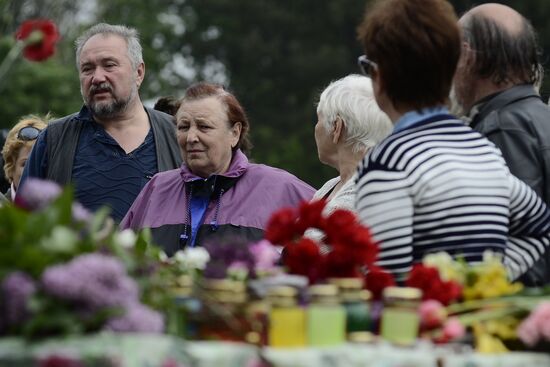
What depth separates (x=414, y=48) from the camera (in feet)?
14.0

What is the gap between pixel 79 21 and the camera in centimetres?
4150

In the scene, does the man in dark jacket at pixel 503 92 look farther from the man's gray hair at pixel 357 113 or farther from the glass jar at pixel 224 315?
the glass jar at pixel 224 315

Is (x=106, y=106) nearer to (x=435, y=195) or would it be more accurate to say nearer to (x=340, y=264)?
(x=435, y=195)

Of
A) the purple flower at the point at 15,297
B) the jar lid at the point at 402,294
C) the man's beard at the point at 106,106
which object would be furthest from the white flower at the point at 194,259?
the man's beard at the point at 106,106

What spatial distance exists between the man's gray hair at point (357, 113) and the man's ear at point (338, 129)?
13mm

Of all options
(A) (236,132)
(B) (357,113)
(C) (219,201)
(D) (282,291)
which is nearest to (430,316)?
(D) (282,291)

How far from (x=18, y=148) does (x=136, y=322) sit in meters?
5.60

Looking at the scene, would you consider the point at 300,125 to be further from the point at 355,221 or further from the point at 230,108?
the point at 355,221

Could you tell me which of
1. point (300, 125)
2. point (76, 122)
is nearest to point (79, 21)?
point (300, 125)

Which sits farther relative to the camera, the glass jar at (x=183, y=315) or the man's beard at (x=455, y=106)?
the man's beard at (x=455, y=106)

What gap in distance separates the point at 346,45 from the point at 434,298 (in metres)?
43.2

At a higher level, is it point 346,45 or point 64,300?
point 346,45

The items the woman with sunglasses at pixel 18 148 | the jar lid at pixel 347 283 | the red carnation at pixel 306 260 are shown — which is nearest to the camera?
the jar lid at pixel 347 283

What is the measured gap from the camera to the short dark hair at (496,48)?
5.23m
